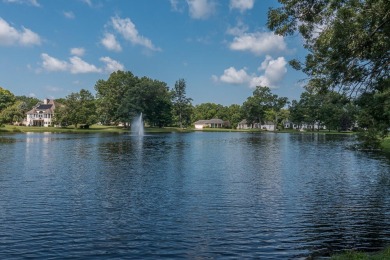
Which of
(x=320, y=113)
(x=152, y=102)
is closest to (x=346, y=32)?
(x=152, y=102)

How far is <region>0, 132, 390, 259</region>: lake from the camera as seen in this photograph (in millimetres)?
14445

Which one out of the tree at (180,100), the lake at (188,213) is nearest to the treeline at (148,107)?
the tree at (180,100)

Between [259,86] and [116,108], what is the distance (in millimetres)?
77568

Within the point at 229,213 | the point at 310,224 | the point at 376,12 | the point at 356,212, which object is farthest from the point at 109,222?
the point at 376,12

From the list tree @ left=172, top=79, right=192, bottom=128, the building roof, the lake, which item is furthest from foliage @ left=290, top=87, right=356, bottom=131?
the lake

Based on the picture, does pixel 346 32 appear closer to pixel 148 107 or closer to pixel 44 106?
pixel 148 107

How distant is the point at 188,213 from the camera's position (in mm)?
19484

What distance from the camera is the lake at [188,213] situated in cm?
1445

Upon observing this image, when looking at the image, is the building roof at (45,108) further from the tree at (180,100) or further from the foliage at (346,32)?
the foliage at (346,32)

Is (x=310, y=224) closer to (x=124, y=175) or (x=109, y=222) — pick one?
(x=109, y=222)

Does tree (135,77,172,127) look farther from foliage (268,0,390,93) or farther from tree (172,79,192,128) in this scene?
foliage (268,0,390,93)

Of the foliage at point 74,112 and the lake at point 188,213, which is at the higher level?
the foliage at point 74,112

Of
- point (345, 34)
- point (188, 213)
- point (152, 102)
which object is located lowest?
point (188, 213)

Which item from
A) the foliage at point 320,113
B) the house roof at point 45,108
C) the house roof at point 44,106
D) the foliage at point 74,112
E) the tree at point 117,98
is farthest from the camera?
the house roof at point 44,106
